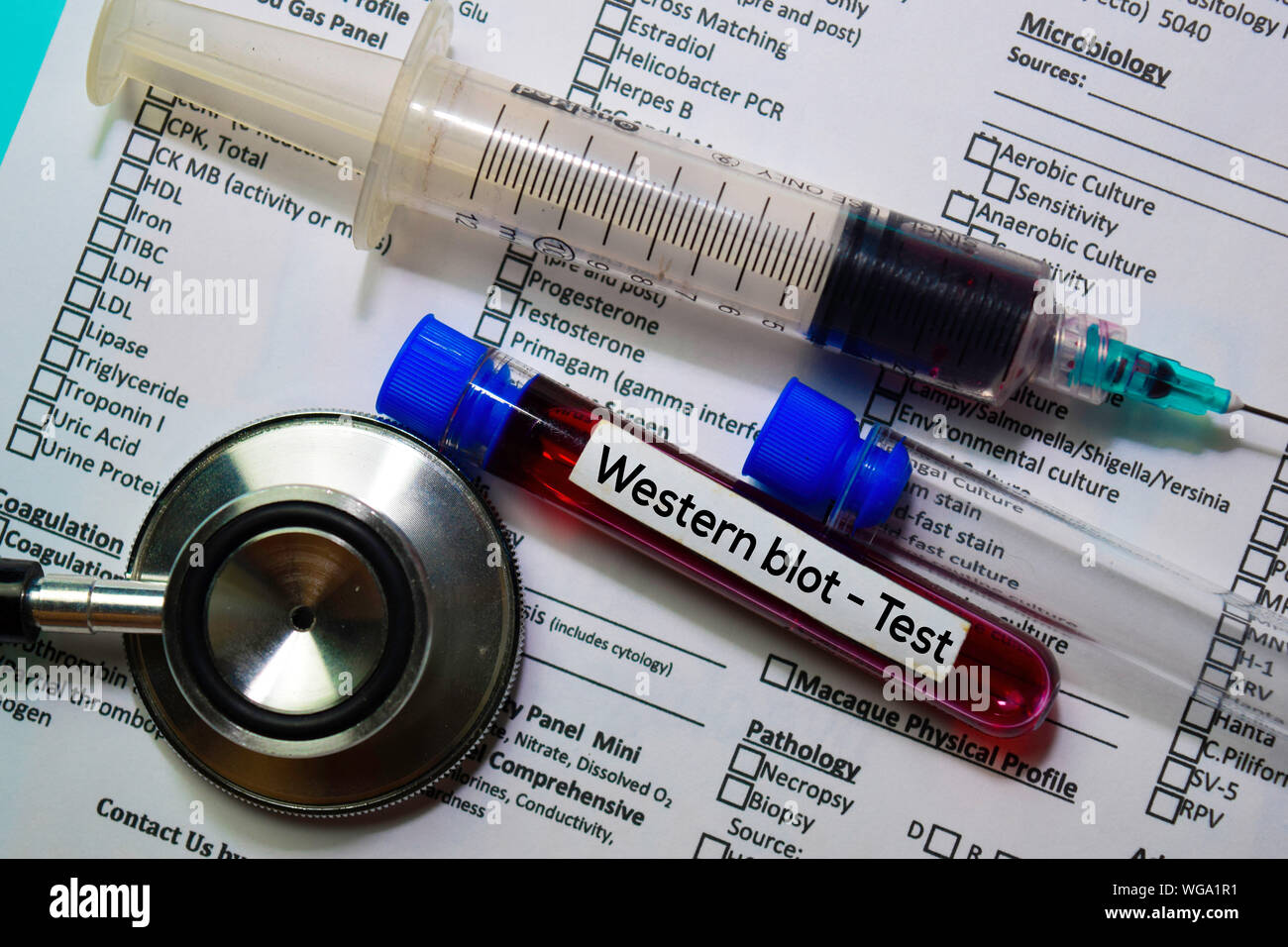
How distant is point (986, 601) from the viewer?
83 centimetres

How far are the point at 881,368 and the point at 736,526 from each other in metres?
0.21

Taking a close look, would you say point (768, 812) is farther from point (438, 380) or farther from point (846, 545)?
point (438, 380)

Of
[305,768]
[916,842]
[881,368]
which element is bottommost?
[305,768]

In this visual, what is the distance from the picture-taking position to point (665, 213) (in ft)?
2.68

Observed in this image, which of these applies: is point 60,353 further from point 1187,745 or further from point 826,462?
point 1187,745

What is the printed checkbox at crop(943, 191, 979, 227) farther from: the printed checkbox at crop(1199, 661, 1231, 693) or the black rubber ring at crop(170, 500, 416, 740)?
the black rubber ring at crop(170, 500, 416, 740)

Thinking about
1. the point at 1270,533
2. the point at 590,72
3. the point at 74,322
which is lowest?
the point at 74,322

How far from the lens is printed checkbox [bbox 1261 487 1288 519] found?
87 centimetres

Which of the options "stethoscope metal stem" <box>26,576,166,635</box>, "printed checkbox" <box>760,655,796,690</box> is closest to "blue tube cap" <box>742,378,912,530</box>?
"printed checkbox" <box>760,655,796,690</box>

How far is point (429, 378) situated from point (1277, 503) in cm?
77

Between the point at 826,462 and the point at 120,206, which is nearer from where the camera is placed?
the point at 826,462

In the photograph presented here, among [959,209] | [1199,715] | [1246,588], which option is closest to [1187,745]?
[1199,715]

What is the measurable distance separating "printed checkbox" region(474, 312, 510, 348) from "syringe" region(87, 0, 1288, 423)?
8 cm
